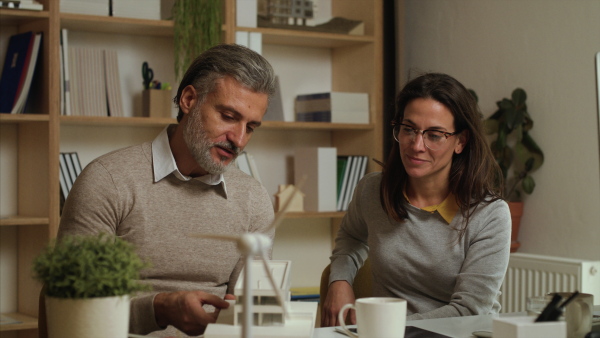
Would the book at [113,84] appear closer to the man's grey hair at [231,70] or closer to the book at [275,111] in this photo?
the book at [275,111]

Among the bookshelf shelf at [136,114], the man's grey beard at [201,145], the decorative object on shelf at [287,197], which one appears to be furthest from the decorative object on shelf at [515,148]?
the man's grey beard at [201,145]

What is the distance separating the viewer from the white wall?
283 centimetres

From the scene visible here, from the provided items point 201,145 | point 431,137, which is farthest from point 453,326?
point 201,145

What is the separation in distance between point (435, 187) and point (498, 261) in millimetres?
283

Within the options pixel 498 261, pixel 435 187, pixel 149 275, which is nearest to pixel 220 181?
pixel 149 275

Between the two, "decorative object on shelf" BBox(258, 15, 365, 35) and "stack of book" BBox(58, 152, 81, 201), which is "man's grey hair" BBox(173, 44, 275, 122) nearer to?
"stack of book" BBox(58, 152, 81, 201)

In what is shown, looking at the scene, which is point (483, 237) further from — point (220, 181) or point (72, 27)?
point (72, 27)

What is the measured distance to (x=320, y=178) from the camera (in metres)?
3.44

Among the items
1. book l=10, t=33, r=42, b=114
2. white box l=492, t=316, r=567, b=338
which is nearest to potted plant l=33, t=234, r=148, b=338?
white box l=492, t=316, r=567, b=338

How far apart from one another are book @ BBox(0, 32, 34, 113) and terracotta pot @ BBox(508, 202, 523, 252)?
2.10 metres

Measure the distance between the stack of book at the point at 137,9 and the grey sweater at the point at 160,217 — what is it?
138 centimetres

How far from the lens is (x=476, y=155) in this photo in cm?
204

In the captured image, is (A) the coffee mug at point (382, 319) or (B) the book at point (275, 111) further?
(B) the book at point (275, 111)

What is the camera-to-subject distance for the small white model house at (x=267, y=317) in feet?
3.77
